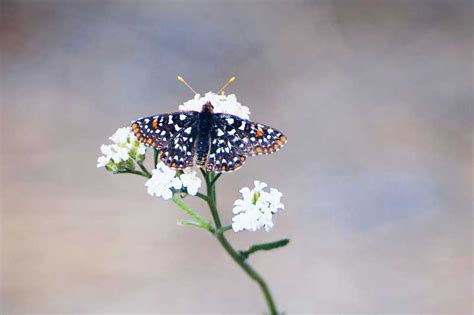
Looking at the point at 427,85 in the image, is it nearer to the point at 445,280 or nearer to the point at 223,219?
the point at 445,280

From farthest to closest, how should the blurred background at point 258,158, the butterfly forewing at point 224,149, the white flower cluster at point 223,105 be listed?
the blurred background at point 258,158 → the white flower cluster at point 223,105 → the butterfly forewing at point 224,149

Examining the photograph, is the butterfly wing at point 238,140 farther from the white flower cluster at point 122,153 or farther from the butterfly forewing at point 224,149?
the white flower cluster at point 122,153

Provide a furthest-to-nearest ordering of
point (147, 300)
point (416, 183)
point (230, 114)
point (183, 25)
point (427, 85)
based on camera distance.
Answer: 1. point (183, 25)
2. point (427, 85)
3. point (416, 183)
4. point (147, 300)
5. point (230, 114)

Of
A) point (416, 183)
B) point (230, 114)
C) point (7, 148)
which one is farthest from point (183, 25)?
point (230, 114)

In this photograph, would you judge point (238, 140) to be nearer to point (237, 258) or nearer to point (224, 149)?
point (224, 149)

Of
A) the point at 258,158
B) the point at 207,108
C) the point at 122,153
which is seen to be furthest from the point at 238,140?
the point at 258,158

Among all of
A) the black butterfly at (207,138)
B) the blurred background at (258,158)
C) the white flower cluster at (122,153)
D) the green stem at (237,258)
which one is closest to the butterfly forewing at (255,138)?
the black butterfly at (207,138)

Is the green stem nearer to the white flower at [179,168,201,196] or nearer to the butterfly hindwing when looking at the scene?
the white flower at [179,168,201,196]
